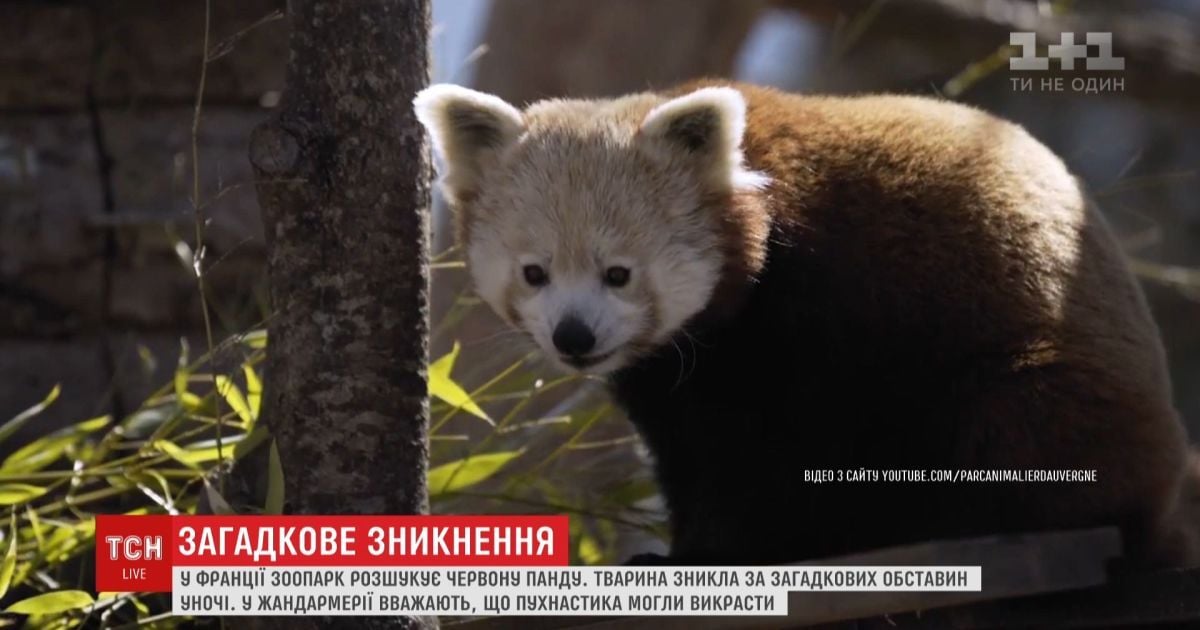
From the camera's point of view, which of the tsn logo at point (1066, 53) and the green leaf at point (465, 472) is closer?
the green leaf at point (465, 472)

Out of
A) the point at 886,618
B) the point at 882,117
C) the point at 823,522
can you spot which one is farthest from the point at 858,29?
the point at 886,618

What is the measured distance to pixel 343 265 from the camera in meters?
2.15

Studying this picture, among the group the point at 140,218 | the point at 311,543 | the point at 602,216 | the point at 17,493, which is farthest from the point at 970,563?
the point at 140,218

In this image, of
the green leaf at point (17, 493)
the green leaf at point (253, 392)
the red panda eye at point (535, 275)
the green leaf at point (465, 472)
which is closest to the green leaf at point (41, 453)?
the green leaf at point (17, 493)

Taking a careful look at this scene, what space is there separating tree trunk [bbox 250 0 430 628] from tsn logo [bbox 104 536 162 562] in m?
0.39

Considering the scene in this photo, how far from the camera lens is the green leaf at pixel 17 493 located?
2727 mm

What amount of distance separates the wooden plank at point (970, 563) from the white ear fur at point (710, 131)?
0.74 m

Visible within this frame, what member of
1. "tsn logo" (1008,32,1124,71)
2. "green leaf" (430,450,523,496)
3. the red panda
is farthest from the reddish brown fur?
"tsn logo" (1008,32,1124,71)

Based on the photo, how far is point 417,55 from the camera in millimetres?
2242

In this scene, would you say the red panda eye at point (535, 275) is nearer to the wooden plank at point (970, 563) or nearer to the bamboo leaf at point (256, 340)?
the wooden plank at point (970, 563)

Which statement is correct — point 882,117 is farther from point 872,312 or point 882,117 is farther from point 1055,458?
point 1055,458

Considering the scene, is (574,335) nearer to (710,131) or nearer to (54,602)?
(710,131)

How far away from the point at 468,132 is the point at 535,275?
1.14 feet

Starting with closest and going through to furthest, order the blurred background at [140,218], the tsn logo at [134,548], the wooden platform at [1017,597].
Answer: the wooden platform at [1017,597], the tsn logo at [134,548], the blurred background at [140,218]
